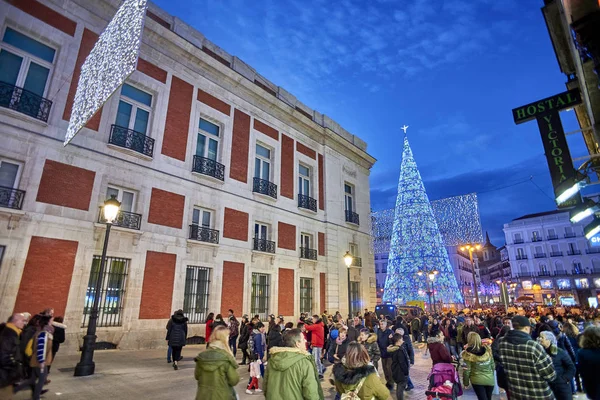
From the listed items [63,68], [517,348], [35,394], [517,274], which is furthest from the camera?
[517,274]

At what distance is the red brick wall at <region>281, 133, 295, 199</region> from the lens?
20.5 meters

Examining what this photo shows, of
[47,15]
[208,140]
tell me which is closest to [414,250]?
[208,140]

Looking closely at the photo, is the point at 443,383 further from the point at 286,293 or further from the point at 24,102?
the point at 24,102

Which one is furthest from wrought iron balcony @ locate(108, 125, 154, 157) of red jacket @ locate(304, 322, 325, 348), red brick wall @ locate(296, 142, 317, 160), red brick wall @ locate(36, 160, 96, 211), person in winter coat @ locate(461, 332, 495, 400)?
person in winter coat @ locate(461, 332, 495, 400)

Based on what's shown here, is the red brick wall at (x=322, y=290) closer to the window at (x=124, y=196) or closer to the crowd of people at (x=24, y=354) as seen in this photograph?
the window at (x=124, y=196)

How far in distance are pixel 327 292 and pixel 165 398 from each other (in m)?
15.0

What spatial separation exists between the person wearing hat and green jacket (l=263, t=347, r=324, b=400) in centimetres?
276

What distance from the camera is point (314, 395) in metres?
3.56

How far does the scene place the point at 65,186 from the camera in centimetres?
1162

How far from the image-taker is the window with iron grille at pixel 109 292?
11781 mm

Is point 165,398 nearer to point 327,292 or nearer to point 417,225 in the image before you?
point 327,292

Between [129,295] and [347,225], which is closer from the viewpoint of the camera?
[129,295]

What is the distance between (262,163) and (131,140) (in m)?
7.80

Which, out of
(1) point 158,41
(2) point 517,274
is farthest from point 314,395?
(2) point 517,274
